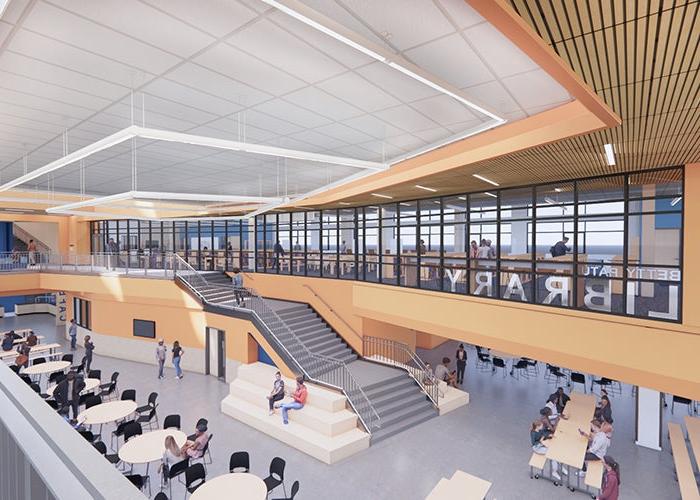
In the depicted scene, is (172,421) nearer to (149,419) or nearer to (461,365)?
(149,419)

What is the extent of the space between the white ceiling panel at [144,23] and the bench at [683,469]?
37.2 ft

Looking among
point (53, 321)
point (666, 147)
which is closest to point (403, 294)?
point (666, 147)

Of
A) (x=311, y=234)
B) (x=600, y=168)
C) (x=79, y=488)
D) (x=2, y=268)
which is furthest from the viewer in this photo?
(x=2, y=268)

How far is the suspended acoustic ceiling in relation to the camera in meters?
4.16

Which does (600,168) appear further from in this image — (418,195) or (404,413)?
(404,413)

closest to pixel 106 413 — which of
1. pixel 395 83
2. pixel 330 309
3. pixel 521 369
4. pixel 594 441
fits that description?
pixel 330 309

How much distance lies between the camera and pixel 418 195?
13.0 metres

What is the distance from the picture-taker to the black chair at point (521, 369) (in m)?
15.7

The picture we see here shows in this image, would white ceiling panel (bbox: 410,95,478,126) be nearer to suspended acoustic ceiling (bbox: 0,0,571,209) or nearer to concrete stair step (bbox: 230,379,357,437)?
suspended acoustic ceiling (bbox: 0,0,571,209)

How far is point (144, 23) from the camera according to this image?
14.3 ft

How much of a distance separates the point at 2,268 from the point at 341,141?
2131 cm

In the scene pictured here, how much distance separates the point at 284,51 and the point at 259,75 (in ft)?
2.81

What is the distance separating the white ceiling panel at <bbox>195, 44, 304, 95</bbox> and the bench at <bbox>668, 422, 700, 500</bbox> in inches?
410

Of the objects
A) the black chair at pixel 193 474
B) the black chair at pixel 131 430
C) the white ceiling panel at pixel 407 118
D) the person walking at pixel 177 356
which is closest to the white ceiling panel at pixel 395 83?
the white ceiling panel at pixel 407 118
